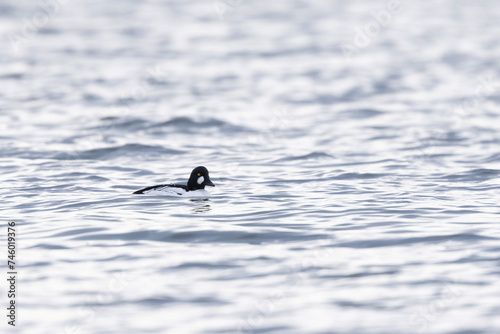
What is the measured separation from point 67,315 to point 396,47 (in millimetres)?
38249

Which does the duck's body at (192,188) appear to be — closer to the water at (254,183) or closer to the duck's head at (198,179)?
the duck's head at (198,179)

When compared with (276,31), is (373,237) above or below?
below

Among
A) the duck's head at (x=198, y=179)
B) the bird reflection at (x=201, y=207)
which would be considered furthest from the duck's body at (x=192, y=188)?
the bird reflection at (x=201, y=207)

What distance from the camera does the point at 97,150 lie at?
22.4m

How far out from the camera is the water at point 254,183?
1020 centimetres

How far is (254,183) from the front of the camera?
59.0 ft

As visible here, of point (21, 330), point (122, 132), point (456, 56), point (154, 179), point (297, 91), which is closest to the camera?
point (21, 330)

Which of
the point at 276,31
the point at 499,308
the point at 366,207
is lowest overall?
the point at 499,308

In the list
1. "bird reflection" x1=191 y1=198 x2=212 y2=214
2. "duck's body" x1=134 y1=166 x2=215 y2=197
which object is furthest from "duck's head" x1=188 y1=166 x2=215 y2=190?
"bird reflection" x1=191 y1=198 x2=212 y2=214

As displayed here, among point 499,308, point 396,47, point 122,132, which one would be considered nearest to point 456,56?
point 396,47

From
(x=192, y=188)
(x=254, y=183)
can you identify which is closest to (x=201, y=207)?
(x=192, y=188)

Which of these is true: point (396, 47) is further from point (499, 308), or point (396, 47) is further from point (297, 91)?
point (499, 308)

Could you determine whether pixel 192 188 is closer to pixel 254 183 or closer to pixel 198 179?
pixel 198 179

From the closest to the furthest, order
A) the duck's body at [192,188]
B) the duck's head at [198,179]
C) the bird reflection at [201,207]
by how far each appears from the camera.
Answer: the bird reflection at [201,207], the duck's body at [192,188], the duck's head at [198,179]
